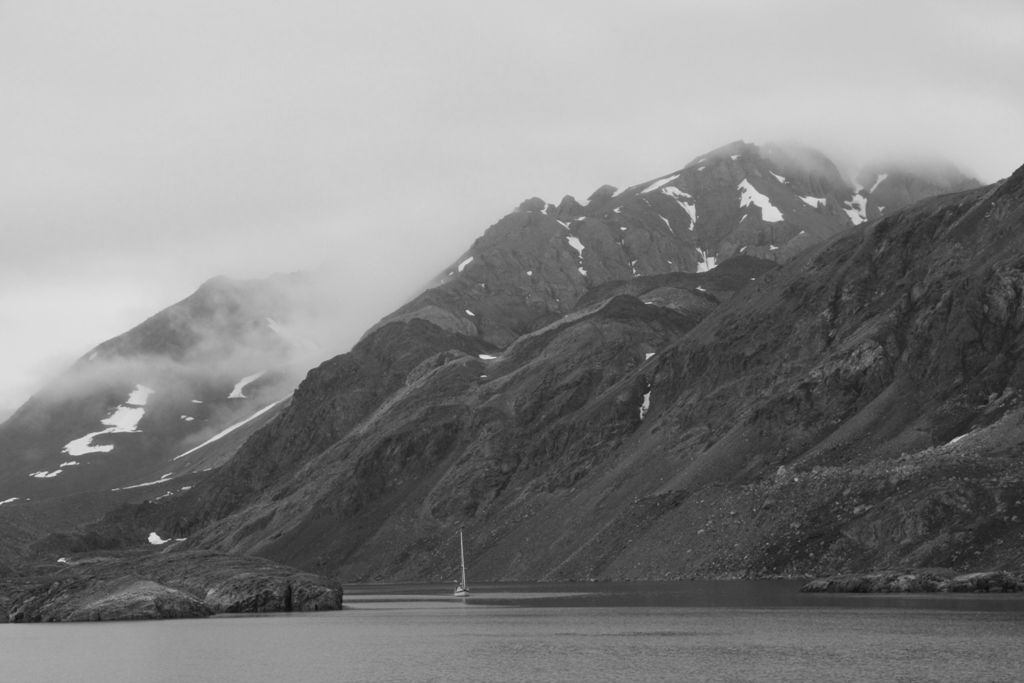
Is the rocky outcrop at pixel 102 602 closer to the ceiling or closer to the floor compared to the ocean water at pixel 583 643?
closer to the ceiling

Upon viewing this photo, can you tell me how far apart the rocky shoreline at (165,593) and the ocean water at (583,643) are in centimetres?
302

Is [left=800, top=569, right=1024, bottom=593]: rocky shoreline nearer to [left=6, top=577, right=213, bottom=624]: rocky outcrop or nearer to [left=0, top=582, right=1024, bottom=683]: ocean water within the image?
[left=0, top=582, right=1024, bottom=683]: ocean water

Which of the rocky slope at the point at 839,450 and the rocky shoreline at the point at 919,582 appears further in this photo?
the rocky slope at the point at 839,450

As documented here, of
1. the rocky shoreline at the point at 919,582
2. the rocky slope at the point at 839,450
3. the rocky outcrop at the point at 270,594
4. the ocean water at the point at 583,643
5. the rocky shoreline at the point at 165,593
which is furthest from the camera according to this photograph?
the rocky slope at the point at 839,450

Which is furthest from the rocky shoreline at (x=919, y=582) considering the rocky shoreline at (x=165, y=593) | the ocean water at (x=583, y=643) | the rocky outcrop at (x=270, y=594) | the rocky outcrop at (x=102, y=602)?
the rocky outcrop at (x=102, y=602)

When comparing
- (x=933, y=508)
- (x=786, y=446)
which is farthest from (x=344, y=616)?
(x=786, y=446)

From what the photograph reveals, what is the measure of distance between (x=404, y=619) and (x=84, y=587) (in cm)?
3462

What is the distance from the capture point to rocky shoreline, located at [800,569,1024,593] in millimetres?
97438

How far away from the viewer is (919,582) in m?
103

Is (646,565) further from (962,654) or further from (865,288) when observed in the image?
(962,654)

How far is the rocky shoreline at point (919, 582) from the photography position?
320 ft

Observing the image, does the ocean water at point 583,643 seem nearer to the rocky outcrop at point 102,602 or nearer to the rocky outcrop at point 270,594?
the rocky outcrop at point 102,602

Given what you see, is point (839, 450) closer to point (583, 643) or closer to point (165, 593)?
point (583, 643)

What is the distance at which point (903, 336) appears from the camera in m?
167
